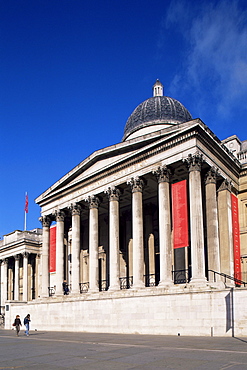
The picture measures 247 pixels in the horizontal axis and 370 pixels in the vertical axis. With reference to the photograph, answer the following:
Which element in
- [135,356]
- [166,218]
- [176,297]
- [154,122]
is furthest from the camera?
[154,122]

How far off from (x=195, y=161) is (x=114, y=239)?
34.5 feet

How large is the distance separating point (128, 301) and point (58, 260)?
41.5 ft

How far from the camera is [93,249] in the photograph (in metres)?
37.6

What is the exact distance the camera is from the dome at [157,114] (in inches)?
1763

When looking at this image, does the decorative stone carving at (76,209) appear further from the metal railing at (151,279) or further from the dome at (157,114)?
the dome at (157,114)

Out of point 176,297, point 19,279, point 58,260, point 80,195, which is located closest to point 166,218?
point 176,297

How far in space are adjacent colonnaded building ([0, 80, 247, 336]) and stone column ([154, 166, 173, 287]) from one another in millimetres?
75

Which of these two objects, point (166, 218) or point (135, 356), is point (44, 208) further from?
point (135, 356)

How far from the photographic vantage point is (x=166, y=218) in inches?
1212

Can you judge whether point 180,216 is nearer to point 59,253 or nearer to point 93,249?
point 93,249

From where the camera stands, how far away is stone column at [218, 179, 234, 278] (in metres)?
31.7

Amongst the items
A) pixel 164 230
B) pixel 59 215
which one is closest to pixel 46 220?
pixel 59 215

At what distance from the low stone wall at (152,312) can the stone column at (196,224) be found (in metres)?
1.36

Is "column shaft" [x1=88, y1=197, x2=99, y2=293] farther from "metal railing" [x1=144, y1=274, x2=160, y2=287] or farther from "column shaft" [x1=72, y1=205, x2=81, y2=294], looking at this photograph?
Answer: "metal railing" [x1=144, y1=274, x2=160, y2=287]
